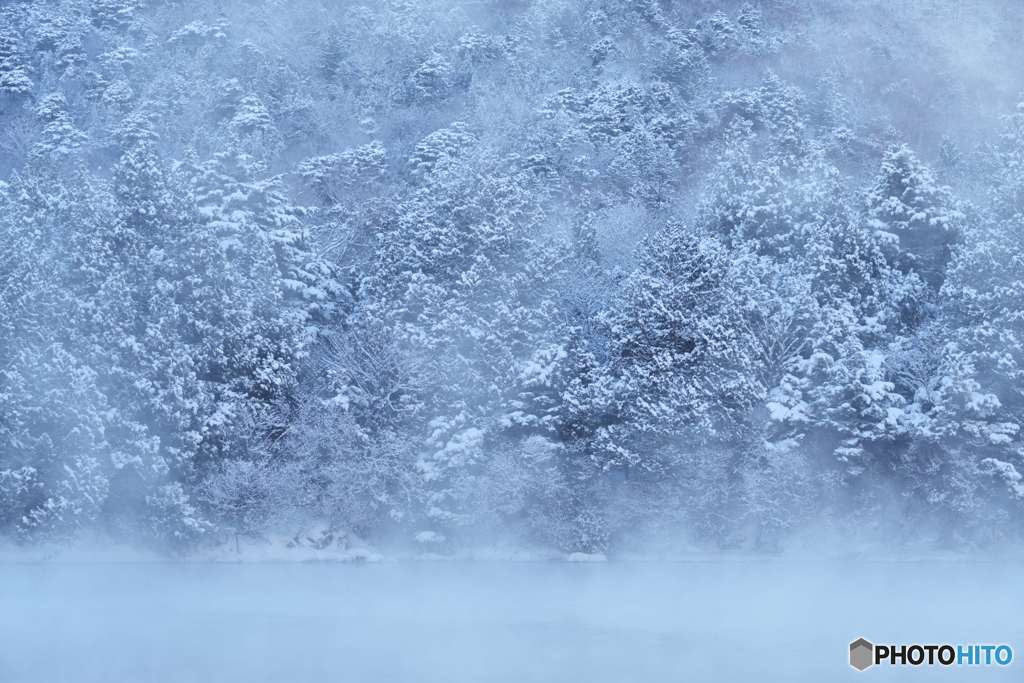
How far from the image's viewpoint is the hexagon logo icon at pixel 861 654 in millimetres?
23689

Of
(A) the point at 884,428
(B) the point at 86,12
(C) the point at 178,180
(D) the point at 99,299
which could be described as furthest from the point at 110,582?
(B) the point at 86,12

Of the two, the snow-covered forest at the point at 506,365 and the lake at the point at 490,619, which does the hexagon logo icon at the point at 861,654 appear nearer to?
the lake at the point at 490,619

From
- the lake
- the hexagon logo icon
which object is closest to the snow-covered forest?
the lake

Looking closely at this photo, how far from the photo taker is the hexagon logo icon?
23.7 m

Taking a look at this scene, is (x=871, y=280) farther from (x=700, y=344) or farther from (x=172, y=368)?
(x=172, y=368)

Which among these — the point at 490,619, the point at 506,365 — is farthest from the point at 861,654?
the point at 506,365

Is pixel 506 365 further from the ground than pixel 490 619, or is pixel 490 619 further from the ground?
pixel 506 365

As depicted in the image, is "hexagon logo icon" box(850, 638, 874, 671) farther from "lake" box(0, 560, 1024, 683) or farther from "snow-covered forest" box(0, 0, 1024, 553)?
"snow-covered forest" box(0, 0, 1024, 553)

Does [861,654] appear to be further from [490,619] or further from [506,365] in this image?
[506,365]

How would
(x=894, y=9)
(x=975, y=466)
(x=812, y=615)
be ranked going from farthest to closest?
(x=894, y=9) → (x=975, y=466) → (x=812, y=615)

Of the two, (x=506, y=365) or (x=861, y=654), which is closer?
(x=861, y=654)

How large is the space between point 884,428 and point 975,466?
268 centimetres

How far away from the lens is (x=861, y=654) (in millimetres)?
24281

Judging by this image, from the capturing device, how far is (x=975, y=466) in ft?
114
